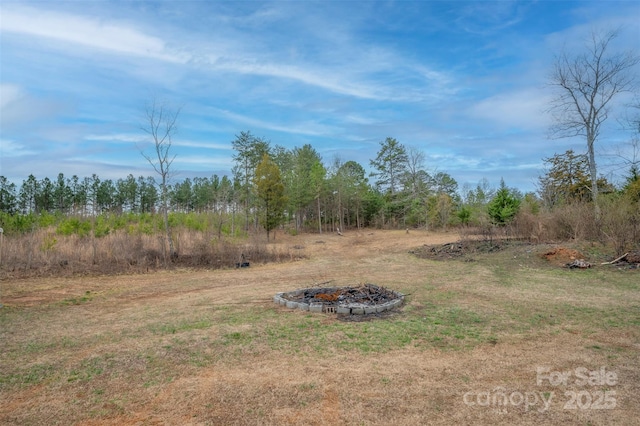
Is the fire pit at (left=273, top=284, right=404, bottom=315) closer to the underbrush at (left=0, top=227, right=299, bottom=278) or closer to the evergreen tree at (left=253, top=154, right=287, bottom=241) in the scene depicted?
the underbrush at (left=0, top=227, right=299, bottom=278)

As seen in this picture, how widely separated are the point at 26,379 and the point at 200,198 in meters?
46.6

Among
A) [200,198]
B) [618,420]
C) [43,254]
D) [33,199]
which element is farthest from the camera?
[200,198]

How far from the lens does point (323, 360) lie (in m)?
4.12

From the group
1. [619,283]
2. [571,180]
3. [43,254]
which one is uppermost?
[571,180]

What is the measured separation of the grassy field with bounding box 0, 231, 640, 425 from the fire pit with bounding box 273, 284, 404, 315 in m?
0.32

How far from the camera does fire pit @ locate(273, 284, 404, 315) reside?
612 centimetres

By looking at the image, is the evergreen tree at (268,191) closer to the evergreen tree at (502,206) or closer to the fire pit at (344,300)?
the evergreen tree at (502,206)

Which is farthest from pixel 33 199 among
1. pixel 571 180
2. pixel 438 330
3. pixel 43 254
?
pixel 571 180

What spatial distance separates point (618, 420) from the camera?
2.82 m

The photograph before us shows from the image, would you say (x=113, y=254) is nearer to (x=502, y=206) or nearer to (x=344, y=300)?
(x=344, y=300)

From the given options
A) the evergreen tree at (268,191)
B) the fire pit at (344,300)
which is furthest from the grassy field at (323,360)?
the evergreen tree at (268,191)

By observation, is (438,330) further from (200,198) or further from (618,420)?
(200,198)

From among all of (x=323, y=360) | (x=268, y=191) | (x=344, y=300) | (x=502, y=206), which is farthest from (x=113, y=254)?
(x=502, y=206)

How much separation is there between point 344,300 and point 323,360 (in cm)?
253
